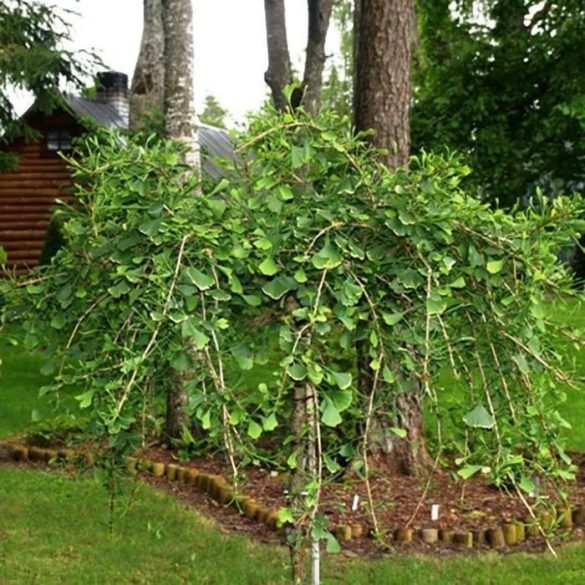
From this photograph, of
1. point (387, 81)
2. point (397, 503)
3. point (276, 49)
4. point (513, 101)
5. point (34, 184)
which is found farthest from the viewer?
point (34, 184)

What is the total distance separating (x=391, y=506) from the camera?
6.36 meters

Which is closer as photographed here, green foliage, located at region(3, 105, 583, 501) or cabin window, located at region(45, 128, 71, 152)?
green foliage, located at region(3, 105, 583, 501)

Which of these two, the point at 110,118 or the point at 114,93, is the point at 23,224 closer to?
the point at 110,118

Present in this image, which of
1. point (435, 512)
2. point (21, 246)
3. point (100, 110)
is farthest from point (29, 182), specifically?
point (435, 512)

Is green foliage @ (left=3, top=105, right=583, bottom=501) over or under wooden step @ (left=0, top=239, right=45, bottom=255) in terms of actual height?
under

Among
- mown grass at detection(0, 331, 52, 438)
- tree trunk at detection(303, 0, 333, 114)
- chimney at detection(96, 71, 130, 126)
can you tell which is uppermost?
chimney at detection(96, 71, 130, 126)

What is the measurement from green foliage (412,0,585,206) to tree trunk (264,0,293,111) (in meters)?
2.27

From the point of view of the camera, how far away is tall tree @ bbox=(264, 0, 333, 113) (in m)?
19.5

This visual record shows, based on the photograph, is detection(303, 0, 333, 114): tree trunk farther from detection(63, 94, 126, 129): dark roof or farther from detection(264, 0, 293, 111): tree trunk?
detection(63, 94, 126, 129): dark roof

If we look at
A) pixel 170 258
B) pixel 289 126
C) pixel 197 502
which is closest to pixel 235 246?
pixel 170 258

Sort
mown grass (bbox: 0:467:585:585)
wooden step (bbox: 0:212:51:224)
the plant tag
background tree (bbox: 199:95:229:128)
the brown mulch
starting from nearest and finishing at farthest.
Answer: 1. mown grass (bbox: 0:467:585:585)
2. the brown mulch
3. the plant tag
4. wooden step (bbox: 0:212:51:224)
5. background tree (bbox: 199:95:229:128)

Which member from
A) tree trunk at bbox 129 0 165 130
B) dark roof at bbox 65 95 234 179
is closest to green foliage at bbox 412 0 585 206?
tree trunk at bbox 129 0 165 130

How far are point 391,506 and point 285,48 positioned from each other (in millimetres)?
14490

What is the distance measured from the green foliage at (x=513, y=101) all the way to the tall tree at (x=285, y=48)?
2.11 metres
